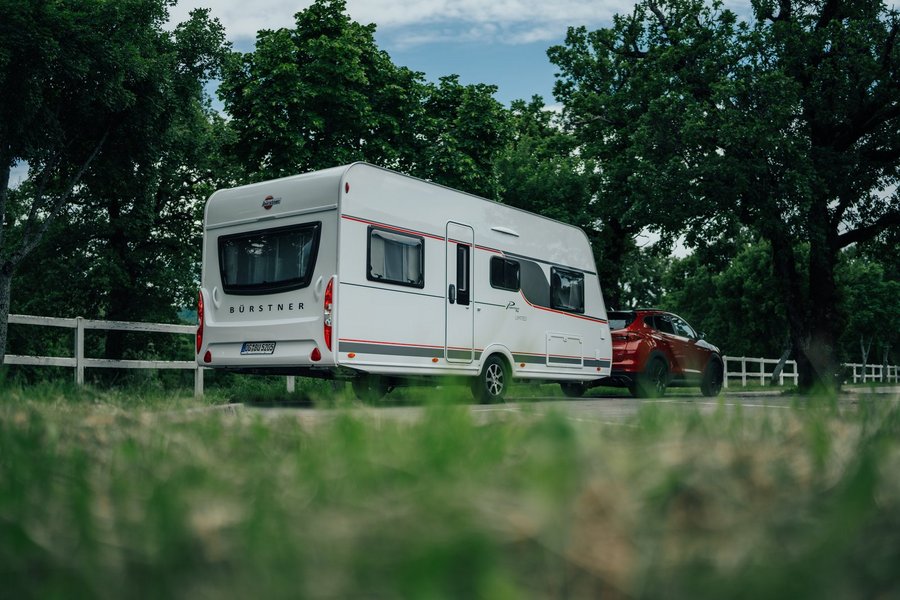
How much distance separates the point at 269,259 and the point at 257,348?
1177 millimetres

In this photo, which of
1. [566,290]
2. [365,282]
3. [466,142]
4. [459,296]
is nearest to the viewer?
[365,282]

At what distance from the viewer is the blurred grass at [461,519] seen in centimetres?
146

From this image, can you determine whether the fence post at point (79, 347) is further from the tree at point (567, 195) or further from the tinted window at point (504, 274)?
the tree at point (567, 195)

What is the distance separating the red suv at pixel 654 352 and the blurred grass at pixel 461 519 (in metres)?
14.5

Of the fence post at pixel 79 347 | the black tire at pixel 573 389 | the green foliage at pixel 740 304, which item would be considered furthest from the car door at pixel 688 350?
the green foliage at pixel 740 304

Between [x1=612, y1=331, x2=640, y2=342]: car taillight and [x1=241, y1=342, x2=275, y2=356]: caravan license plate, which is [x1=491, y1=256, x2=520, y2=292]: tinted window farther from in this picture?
[x1=612, y1=331, x2=640, y2=342]: car taillight

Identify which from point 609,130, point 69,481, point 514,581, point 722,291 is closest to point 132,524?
point 69,481

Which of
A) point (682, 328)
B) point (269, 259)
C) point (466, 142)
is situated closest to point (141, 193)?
point (466, 142)

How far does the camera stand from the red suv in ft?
56.9

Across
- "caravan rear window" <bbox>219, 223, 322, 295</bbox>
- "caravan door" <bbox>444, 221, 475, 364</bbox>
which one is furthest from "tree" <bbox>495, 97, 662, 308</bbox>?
"caravan rear window" <bbox>219, 223, 322, 295</bbox>

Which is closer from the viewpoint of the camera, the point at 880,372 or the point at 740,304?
the point at 740,304

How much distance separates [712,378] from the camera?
19922mm

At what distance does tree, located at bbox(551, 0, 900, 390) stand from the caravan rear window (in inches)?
427

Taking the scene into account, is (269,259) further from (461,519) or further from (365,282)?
(461,519)
